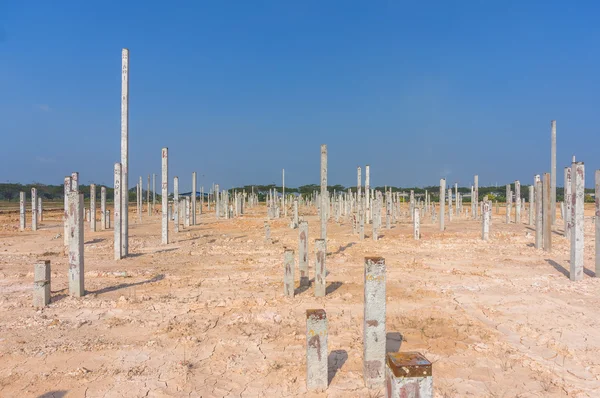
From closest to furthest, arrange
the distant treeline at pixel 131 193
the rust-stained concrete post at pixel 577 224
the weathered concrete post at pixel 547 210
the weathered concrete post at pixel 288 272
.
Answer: the weathered concrete post at pixel 288 272, the rust-stained concrete post at pixel 577 224, the weathered concrete post at pixel 547 210, the distant treeline at pixel 131 193

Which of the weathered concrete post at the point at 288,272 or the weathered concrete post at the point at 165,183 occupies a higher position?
the weathered concrete post at the point at 165,183

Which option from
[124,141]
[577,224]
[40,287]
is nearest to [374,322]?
[40,287]

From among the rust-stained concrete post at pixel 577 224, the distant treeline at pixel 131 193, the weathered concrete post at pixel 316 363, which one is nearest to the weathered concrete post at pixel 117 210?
the weathered concrete post at pixel 316 363

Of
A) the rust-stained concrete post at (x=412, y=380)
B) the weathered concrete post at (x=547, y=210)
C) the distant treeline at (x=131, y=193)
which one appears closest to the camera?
the rust-stained concrete post at (x=412, y=380)

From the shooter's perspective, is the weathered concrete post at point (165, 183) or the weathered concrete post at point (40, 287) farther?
the weathered concrete post at point (165, 183)

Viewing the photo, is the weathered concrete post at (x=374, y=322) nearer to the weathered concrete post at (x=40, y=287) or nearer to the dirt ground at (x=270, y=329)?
the dirt ground at (x=270, y=329)

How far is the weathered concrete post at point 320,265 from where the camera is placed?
695cm

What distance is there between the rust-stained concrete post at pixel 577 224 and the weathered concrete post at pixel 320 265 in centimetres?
522

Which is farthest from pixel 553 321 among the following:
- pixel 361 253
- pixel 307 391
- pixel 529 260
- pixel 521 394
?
pixel 361 253

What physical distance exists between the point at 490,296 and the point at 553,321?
149 cm

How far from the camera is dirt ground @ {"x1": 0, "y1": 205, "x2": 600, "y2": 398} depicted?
3988 millimetres

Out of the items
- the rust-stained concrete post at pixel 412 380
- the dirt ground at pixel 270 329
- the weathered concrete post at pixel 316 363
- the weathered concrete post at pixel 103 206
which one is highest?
the weathered concrete post at pixel 103 206

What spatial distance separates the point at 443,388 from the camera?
151 inches

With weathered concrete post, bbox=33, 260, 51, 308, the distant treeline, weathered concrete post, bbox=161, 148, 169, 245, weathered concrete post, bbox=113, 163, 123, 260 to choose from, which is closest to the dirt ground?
weathered concrete post, bbox=33, 260, 51, 308
